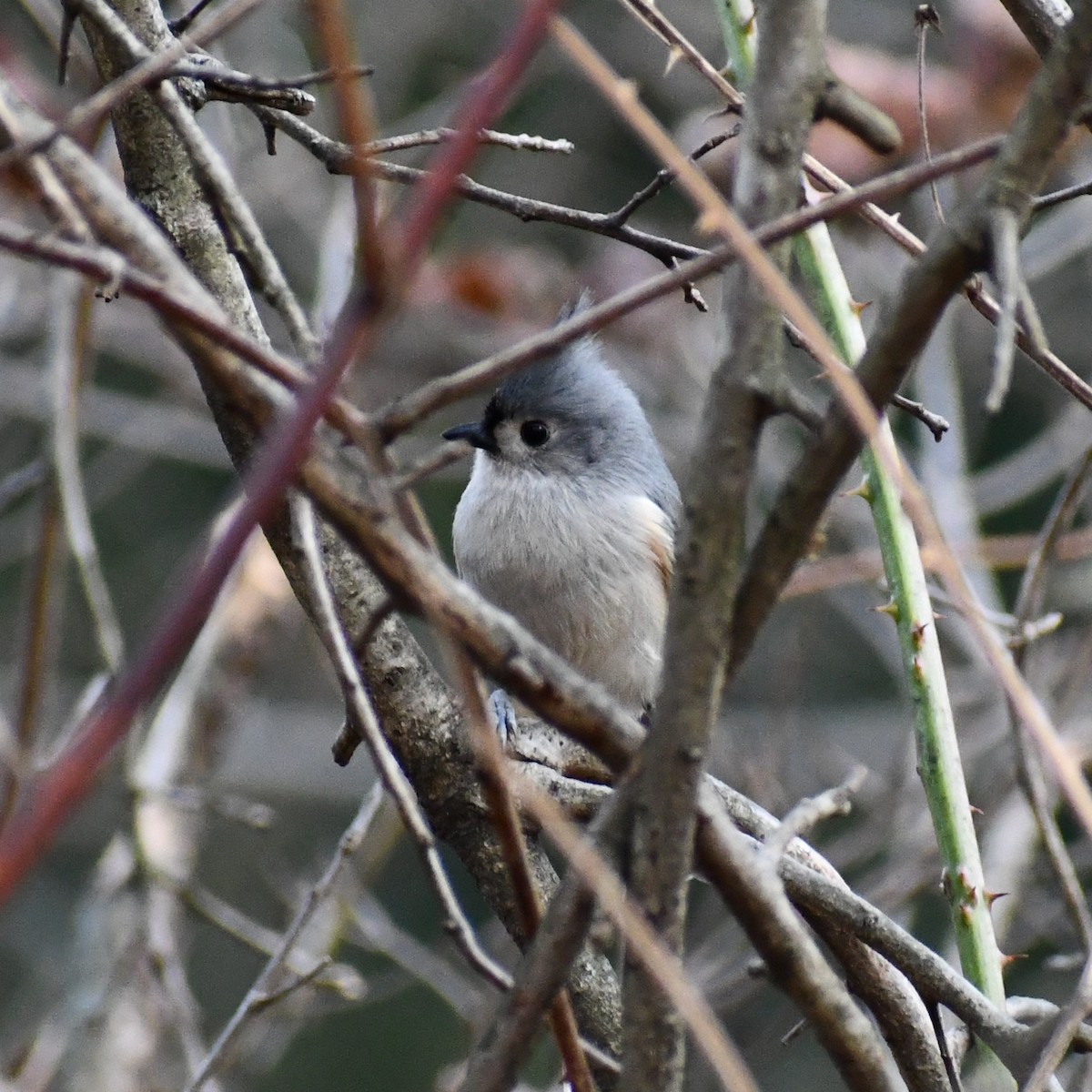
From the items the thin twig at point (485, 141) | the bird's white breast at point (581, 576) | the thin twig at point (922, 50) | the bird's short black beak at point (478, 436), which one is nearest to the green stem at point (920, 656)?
the thin twig at point (922, 50)

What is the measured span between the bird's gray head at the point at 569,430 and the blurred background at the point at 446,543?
0.48 meters

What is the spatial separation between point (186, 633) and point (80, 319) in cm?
251

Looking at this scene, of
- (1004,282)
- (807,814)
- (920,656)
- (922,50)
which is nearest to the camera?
(1004,282)

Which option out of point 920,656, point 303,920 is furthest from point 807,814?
point 303,920

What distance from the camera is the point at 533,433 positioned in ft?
10.9

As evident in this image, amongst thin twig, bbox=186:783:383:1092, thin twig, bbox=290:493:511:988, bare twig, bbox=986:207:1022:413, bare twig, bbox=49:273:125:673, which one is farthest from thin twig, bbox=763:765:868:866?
bare twig, bbox=49:273:125:673

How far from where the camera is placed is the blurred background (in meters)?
3.61

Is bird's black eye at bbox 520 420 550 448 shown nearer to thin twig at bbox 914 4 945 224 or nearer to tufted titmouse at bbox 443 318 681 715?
tufted titmouse at bbox 443 318 681 715

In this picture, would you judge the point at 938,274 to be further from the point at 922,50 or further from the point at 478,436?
the point at 478,436

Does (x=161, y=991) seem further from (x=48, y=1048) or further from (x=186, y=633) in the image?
(x=186, y=633)

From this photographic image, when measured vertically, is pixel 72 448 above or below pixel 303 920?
above

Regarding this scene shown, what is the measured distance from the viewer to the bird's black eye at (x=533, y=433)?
332 cm

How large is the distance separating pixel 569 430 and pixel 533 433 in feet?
0.29

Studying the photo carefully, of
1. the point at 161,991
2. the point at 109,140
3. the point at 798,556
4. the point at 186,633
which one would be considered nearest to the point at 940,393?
the point at 109,140
